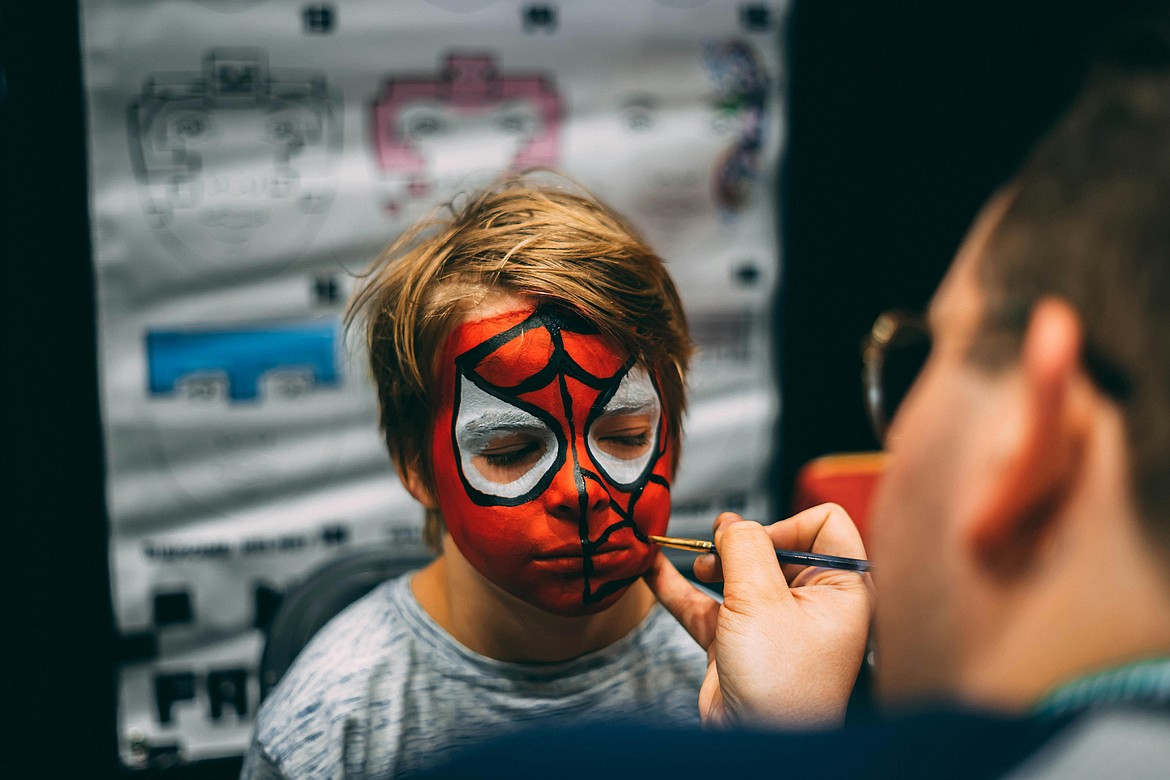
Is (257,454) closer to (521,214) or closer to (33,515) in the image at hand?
(33,515)

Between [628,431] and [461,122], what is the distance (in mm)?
1107

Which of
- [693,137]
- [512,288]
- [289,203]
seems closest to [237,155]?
[289,203]

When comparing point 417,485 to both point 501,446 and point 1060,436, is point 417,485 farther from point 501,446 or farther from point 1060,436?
point 1060,436

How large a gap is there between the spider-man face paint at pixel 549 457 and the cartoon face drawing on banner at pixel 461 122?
0.98 meters

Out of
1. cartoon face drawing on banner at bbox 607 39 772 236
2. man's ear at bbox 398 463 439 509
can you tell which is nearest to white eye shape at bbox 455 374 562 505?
man's ear at bbox 398 463 439 509

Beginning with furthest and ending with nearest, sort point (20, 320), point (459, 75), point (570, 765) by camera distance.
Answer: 1. point (459, 75)
2. point (20, 320)
3. point (570, 765)

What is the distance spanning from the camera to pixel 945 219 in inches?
75.2

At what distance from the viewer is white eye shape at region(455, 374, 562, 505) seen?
0.87 meters

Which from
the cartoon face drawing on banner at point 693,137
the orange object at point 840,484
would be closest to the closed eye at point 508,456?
the orange object at point 840,484

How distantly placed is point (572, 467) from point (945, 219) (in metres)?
1.45

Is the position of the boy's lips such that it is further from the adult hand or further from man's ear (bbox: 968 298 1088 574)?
man's ear (bbox: 968 298 1088 574)

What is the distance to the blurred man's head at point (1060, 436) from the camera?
1.42 ft

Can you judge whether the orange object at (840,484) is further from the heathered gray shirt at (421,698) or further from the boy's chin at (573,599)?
the boy's chin at (573,599)

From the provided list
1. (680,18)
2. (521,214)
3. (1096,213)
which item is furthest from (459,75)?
(1096,213)
